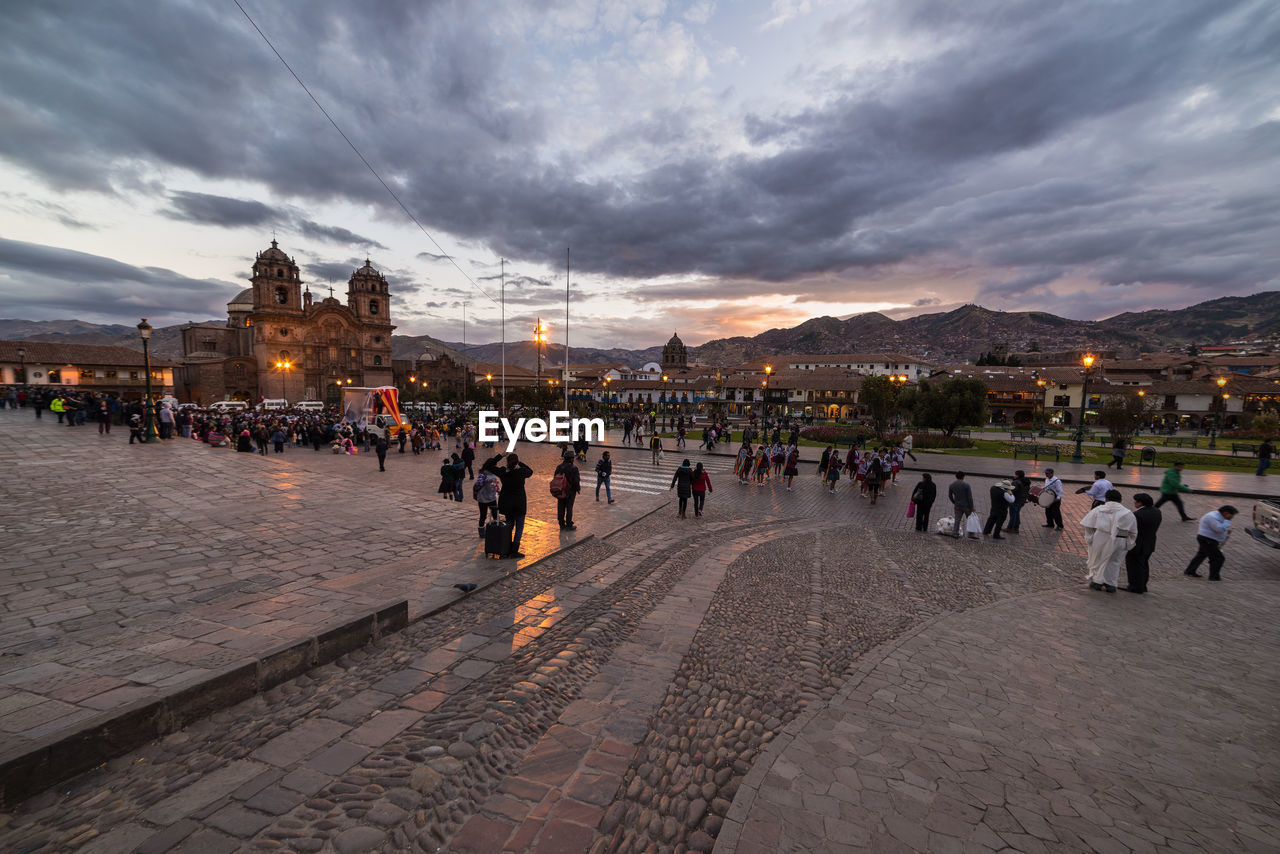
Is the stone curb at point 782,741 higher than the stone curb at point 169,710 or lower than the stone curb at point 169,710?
lower

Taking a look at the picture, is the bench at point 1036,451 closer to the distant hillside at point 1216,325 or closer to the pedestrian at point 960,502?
the pedestrian at point 960,502

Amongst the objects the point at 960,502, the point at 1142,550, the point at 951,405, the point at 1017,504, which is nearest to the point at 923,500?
the point at 960,502

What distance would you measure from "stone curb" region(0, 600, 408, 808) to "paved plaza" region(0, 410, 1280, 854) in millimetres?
41

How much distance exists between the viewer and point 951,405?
29.8 m

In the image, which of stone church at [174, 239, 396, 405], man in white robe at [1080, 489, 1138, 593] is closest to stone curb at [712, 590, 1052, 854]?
man in white robe at [1080, 489, 1138, 593]

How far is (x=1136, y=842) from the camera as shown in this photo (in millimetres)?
2865

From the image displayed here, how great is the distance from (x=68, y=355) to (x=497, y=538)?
68.6 metres

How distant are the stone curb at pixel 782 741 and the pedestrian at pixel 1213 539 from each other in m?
5.46

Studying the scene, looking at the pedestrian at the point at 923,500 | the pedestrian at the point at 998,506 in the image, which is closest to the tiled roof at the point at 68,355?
the pedestrian at the point at 923,500

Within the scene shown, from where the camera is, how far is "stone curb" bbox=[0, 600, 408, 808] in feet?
9.11

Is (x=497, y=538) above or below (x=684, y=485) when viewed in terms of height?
below

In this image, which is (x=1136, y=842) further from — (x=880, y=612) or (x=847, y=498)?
(x=847, y=498)

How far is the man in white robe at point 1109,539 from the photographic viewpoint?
23.0ft

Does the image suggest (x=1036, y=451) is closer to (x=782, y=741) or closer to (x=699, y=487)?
(x=699, y=487)
